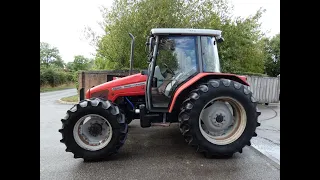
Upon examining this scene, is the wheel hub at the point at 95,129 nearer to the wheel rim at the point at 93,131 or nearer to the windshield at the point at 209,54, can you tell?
the wheel rim at the point at 93,131

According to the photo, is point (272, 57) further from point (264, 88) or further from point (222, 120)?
point (222, 120)

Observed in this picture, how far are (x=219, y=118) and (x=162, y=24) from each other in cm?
717

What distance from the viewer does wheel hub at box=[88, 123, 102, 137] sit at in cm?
334

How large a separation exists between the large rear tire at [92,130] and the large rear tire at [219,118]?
99 centimetres

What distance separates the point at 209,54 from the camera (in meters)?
3.63

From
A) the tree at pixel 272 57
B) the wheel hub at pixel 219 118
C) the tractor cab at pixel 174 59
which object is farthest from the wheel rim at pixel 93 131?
the tree at pixel 272 57

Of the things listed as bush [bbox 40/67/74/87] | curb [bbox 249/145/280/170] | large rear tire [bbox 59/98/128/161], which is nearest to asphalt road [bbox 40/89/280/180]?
curb [bbox 249/145/280/170]

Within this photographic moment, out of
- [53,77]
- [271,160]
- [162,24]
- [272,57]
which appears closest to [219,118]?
[271,160]

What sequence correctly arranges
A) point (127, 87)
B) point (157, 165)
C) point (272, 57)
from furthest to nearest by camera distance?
1. point (272, 57)
2. point (127, 87)
3. point (157, 165)

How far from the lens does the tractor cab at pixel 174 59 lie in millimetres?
3553

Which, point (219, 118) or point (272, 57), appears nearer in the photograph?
point (219, 118)

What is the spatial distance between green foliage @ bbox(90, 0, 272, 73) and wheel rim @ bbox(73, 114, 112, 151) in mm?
6651
